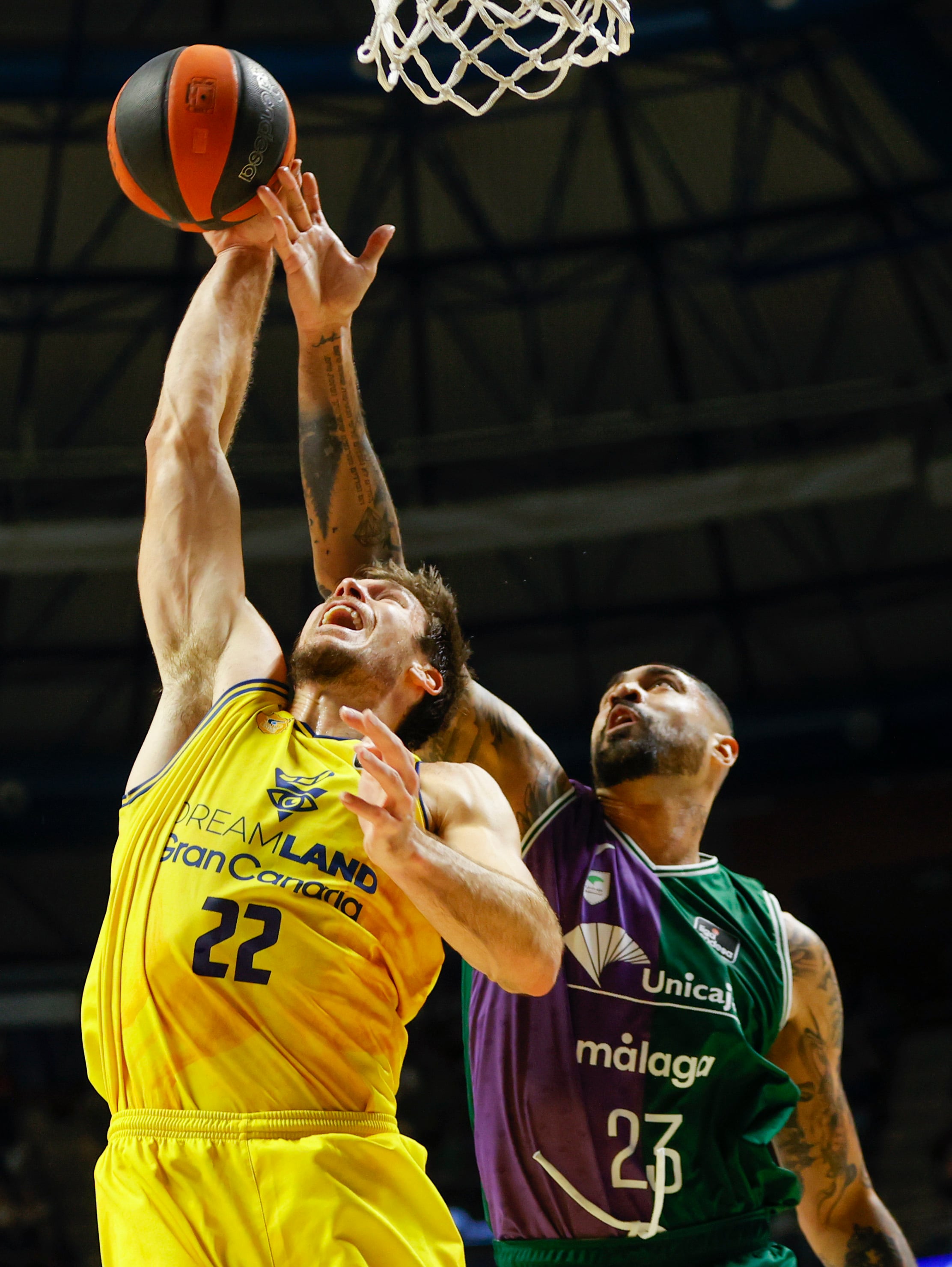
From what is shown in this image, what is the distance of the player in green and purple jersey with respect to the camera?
10.9ft

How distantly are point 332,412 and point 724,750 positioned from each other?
155 cm

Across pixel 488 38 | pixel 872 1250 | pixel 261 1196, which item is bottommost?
pixel 872 1250

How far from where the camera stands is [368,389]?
11789 millimetres

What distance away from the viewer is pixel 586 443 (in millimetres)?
11289

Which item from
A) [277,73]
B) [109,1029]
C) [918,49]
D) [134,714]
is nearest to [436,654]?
[109,1029]

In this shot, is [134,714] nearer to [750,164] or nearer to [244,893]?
[750,164]

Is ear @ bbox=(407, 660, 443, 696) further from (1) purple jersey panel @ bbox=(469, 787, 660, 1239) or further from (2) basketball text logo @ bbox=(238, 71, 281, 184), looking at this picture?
(2) basketball text logo @ bbox=(238, 71, 281, 184)

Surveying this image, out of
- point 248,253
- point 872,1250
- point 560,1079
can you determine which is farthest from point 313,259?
point 872,1250

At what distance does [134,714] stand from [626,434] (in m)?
5.41

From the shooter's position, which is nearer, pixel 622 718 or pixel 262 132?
pixel 262 132

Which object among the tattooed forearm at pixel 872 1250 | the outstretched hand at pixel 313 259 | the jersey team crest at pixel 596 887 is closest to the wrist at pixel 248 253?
the outstretched hand at pixel 313 259

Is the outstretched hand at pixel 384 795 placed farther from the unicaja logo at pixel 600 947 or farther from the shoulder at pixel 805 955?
the shoulder at pixel 805 955

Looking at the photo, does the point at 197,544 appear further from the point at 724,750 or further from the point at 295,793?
the point at 724,750

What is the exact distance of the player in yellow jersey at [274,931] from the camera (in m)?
2.31
